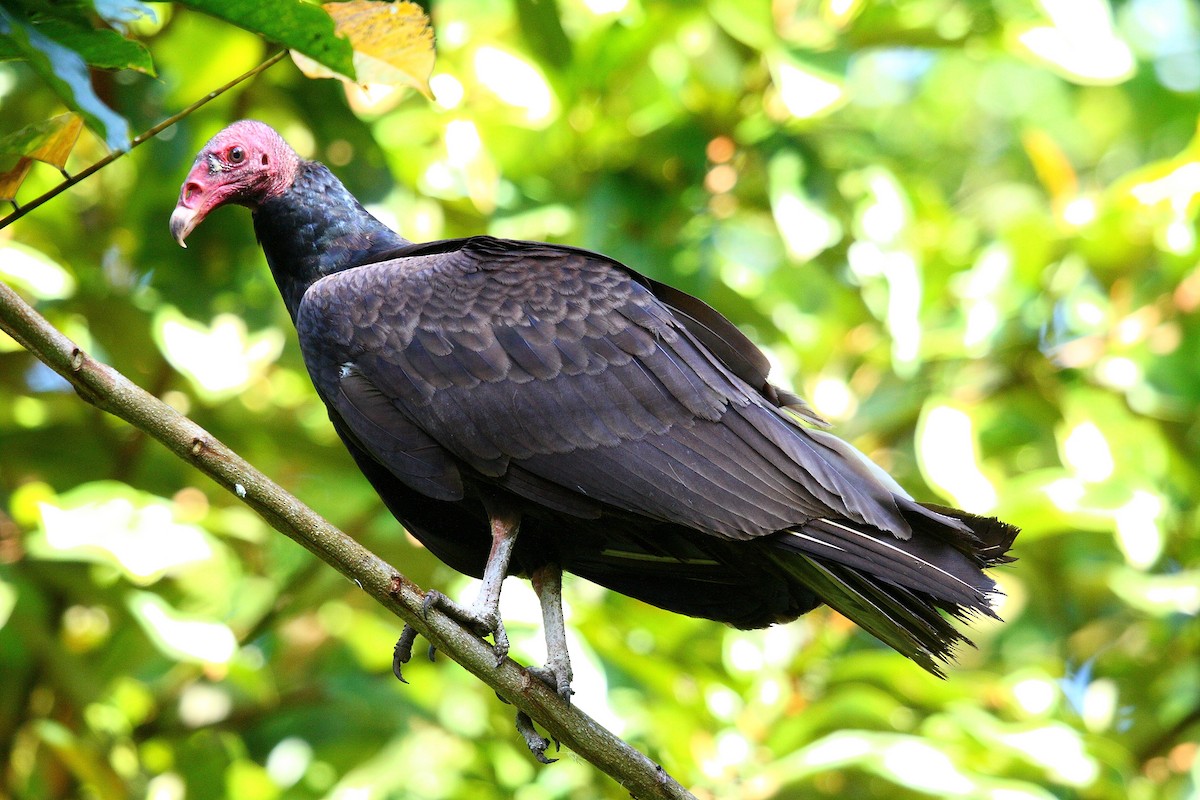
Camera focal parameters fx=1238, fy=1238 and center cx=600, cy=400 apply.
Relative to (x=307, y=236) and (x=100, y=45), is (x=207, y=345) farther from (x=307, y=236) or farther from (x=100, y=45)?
(x=100, y=45)

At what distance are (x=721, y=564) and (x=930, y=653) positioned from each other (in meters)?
0.63

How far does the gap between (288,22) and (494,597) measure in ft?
5.26

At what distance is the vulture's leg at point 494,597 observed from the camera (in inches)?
122

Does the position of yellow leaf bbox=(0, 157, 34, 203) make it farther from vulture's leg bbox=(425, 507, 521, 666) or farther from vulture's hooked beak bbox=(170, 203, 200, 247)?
vulture's leg bbox=(425, 507, 521, 666)

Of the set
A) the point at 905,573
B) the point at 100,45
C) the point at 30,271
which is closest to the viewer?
the point at 100,45

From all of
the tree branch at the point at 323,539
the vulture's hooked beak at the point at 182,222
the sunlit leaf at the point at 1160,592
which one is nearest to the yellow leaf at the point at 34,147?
the tree branch at the point at 323,539

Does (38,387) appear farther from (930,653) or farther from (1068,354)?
(1068,354)

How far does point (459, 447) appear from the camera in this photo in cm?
332

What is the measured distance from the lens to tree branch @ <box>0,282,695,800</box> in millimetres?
2604

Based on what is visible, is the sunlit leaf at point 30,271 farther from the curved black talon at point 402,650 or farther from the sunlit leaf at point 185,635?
the curved black talon at point 402,650

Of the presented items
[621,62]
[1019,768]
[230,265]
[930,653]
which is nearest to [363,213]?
[230,265]

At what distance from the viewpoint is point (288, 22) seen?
2.25 meters

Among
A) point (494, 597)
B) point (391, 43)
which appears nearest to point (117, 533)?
point (494, 597)

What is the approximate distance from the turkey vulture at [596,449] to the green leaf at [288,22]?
1240 millimetres
